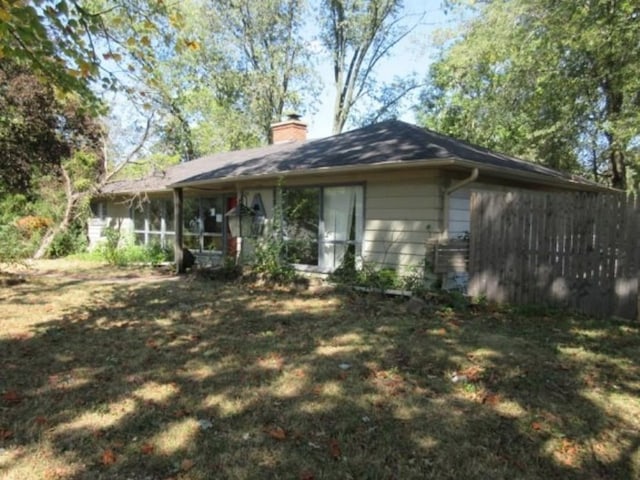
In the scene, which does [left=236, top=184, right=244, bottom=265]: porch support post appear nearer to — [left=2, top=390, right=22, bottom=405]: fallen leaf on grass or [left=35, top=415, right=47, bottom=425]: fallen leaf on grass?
[left=2, top=390, right=22, bottom=405]: fallen leaf on grass

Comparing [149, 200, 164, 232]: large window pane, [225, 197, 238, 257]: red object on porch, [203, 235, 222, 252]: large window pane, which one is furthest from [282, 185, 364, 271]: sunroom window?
[149, 200, 164, 232]: large window pane

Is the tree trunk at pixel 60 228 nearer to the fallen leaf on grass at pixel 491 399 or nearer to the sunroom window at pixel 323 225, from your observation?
the sunroom window at pixel 323 225

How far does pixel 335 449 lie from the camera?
2842 mm

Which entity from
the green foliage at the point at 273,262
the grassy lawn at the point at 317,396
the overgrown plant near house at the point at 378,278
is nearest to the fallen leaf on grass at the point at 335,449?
the grassy lawn at the point at 317,396

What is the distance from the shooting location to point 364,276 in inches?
329

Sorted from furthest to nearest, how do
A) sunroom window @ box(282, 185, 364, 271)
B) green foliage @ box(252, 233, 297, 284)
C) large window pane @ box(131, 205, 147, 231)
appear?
large window pane @ box(131, 205, 147, 231), sunroom window @ box(282, 185, 364, 271), green foliage @ box(252, 233, 297, 284)

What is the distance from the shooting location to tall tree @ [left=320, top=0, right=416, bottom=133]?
2555 centimetres

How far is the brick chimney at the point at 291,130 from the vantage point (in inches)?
614

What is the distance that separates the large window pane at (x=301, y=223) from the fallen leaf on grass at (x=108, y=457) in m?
7.28

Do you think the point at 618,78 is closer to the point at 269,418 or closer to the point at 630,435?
the point at 630,435

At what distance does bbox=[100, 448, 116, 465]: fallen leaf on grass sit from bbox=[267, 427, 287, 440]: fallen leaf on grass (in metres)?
0.93

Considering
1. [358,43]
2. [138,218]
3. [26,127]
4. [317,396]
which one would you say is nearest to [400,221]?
[317,396]

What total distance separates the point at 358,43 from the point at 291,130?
45.0 ft

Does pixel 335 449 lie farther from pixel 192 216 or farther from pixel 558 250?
pixel 192 216
